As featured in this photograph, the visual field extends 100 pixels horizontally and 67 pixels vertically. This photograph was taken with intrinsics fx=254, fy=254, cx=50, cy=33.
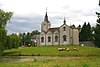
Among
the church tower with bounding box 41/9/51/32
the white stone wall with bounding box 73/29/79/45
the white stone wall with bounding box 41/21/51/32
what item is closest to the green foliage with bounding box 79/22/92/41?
the white stone wall with bounding box 73/29/79/45

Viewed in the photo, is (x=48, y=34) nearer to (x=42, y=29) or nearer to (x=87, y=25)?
(x=42, y=29)

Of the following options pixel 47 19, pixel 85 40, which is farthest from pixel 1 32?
pixel 85 40

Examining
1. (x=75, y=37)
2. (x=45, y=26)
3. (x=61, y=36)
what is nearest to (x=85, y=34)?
(x=75, y=37)

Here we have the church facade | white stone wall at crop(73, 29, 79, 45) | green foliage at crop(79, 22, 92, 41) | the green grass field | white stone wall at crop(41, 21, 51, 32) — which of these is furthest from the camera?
green foliage at crop(79, 22, 92, 41)

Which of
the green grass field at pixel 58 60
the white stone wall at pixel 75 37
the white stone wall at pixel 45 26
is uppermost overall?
the white stone wall at pixel 45 26

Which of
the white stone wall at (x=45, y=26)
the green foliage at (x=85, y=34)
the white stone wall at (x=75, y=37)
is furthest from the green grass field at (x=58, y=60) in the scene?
the green foliage at (x=85, y=34)

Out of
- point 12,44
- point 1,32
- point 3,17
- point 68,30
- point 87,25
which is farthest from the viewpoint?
point 87,25

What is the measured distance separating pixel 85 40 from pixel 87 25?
13574 mm

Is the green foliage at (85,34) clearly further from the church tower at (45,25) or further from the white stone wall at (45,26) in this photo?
the white stone wall at (45,26)

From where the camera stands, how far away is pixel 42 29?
133000 mm

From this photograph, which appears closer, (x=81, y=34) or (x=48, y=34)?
(x=48, y=34)

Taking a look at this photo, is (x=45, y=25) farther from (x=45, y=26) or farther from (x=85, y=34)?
(x=85, y=34)

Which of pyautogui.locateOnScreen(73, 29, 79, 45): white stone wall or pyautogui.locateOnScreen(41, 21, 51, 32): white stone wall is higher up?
pyautogui.locateOnScreen(41, 21, 51, 32): white stone wall

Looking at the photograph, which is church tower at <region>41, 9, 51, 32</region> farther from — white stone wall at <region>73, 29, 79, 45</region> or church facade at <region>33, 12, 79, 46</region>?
white stone wall at <region>73, 29, 79, 45</region>
